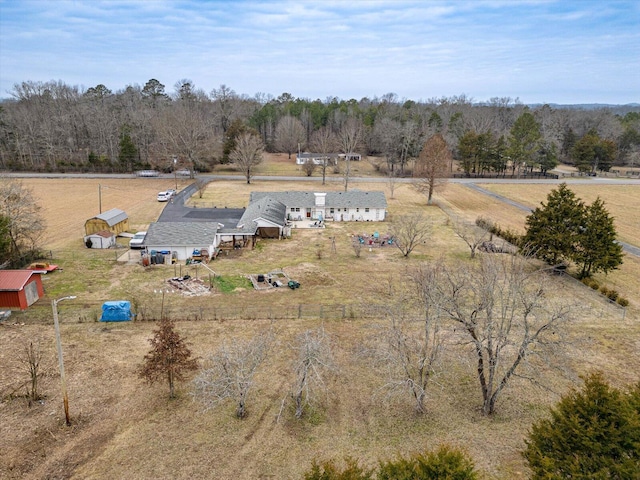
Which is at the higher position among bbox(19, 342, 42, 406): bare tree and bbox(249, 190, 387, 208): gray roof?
bbox(249, 190, 387, 208): gray roof

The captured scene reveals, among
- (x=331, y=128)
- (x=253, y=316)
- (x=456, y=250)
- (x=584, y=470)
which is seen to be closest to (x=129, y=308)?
(x=253, y=316)

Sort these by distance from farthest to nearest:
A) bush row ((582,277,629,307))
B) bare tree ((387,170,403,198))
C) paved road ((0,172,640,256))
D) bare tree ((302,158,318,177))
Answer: bare tree ((302,158,318,177)) → bare tree ((387,170,403,198)) → paved road ((0,172,640,256)) → bush row ((582,277,629,307))

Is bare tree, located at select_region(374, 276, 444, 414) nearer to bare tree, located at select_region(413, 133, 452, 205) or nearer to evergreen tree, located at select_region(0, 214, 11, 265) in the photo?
evergreen tree, located at select_region(0, 214, 11, 265)

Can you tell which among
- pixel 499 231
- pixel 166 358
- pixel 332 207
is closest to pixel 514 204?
pixel 499 231

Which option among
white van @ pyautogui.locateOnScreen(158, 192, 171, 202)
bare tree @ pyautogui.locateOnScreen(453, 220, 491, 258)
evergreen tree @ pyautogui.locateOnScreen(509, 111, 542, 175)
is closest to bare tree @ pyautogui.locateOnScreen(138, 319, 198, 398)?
bare tree @ pyautogui.locateOnScreen(453, 220, 491, 258)

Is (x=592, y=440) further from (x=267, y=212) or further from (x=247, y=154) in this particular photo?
(x=247, y=154)

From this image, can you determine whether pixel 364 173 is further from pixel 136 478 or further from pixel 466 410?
pixel 136 478

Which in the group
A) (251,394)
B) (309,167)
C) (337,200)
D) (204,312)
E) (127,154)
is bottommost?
(251,394)
